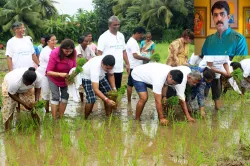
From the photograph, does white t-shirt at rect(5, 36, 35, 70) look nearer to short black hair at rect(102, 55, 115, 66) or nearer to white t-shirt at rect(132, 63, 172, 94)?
short black hair at rect(102, 55, 115, 66)

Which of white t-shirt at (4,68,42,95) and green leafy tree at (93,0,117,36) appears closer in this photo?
white t-shirt at (4,68,42,95)

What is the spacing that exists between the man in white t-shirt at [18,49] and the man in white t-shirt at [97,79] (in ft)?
3.83

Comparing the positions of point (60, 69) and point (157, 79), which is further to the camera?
point (60, 69)

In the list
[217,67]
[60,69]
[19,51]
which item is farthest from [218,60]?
[19,51]

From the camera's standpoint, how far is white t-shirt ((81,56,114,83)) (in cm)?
534

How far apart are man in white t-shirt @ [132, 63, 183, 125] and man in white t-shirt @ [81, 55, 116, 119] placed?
427mm

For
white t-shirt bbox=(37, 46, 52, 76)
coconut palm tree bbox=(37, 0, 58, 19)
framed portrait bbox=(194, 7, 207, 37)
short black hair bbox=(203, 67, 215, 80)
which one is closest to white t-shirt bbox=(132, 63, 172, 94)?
short black hair bbox=(203, 67, 215, 80)

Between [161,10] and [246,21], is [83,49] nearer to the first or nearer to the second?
[246,21]

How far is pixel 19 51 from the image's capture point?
6.09 metres

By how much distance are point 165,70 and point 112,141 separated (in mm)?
1224

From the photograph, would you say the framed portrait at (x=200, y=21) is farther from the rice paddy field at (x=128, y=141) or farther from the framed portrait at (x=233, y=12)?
the rice paddy field at (x=128, y=141)

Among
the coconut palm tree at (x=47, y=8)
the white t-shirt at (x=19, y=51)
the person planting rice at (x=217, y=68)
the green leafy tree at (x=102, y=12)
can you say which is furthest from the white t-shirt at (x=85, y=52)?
the coconut palm tree at (x=47, y=8)

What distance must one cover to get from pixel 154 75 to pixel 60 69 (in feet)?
4.28

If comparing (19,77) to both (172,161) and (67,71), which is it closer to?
(67,71)
